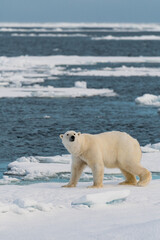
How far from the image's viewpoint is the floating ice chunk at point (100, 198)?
17.9 ft

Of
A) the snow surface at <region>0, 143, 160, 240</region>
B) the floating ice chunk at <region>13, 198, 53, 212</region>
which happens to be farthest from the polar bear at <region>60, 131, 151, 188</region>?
the floating ice chunk at <region>13, 198, 53, 212</region>

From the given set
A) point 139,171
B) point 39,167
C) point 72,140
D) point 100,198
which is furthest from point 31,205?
point 39,167

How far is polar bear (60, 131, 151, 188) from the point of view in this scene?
21.9ft

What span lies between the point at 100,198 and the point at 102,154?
1314mm

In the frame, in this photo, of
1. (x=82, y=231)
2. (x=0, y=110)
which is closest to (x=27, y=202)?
(x=82, y=231)

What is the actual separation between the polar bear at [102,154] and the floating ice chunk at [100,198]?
1.12 metres

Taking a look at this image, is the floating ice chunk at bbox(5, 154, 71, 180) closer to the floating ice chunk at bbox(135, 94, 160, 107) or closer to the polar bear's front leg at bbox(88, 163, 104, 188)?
the polar bear's front leg at bbox(88, 163, 104, 188)

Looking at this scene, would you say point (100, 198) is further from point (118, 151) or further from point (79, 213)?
point (118, 151)

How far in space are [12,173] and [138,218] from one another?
12.8 ft

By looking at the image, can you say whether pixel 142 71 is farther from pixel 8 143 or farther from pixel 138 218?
pixel 138 218

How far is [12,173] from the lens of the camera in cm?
870

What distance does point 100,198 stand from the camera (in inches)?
216

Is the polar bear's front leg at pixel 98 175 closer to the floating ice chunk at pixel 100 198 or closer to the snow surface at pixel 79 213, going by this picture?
the snow surface at pixel 79 213

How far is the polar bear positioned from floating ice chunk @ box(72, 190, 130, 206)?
1118mm
